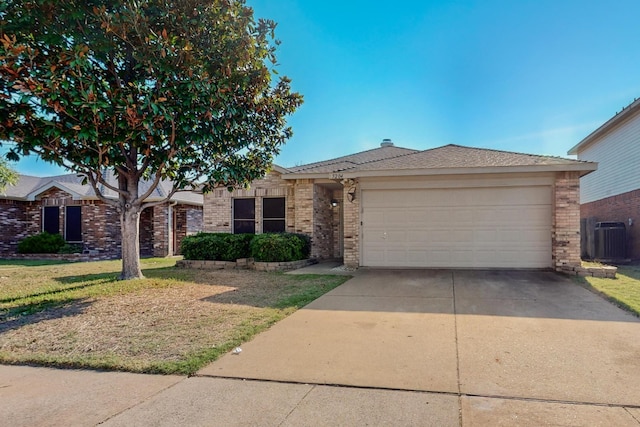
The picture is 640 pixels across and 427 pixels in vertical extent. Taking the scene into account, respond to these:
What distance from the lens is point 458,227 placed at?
1024cm

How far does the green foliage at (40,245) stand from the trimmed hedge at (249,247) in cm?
773

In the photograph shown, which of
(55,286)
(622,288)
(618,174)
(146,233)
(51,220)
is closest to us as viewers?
(622,288)

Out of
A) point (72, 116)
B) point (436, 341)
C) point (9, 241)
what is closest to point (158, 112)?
point (72, 116)

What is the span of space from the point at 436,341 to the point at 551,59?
30.4 feet

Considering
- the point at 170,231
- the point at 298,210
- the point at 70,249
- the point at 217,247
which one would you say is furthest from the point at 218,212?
the point at 70,249

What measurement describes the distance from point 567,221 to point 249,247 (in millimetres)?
8746

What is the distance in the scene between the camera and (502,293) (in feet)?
23.5

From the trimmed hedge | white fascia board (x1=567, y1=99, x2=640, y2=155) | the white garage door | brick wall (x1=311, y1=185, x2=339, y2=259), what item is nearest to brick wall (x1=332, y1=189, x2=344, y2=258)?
brick wall (x1=311, y1=185, x2=339, y2=259)

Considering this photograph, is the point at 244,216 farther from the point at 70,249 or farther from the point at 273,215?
the point at 70,249

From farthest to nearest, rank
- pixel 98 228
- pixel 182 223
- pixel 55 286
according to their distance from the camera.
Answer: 1. pixel 182 223
2. pixel 98 228
3. pixel 55 286

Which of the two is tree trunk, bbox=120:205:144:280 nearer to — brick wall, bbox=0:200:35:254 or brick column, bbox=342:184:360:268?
→ brick column, bbox=342:184:360:268

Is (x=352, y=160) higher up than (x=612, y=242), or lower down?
higher up

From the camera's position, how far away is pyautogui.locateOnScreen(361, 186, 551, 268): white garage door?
32.1 ft

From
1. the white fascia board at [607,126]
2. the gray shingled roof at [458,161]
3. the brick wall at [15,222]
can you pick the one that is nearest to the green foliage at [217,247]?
the gray shingled roof at [458,161]
